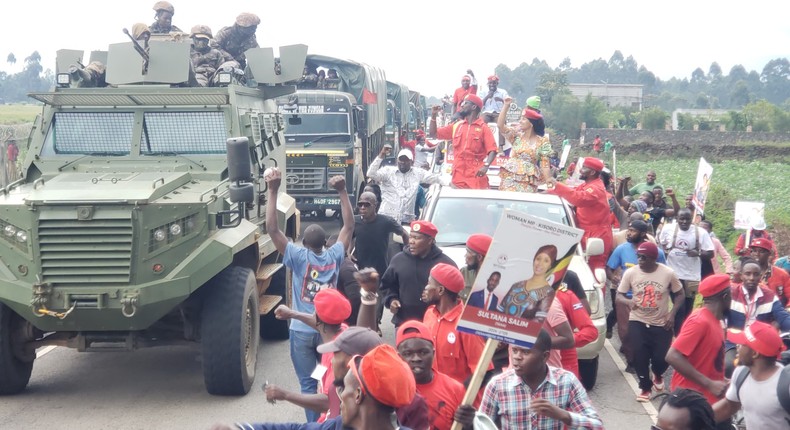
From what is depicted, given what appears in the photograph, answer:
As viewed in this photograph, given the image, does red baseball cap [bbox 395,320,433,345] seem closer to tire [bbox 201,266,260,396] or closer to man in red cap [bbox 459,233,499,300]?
man in red cap [bbox 459,233,499,300]

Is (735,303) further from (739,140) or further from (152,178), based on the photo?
(739,140)

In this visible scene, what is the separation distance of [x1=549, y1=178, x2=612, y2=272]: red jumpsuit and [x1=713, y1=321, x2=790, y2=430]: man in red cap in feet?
15.1

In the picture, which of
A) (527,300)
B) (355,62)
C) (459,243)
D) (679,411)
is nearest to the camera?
(679,411)

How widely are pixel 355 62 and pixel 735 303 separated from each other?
14274mm

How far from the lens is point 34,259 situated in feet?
25.1

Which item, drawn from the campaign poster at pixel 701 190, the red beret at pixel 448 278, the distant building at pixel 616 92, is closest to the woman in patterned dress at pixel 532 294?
the red beret at pixel 448 278

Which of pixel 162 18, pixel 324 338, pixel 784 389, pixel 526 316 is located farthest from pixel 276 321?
pixel 784 389

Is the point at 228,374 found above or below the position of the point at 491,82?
below

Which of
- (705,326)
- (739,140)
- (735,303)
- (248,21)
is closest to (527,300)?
(705,326)

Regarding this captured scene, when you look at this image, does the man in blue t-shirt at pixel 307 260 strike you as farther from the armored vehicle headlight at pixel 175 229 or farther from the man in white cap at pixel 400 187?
the man in white cap at pixel 400 187

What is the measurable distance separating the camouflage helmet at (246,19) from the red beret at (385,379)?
31.5 feet

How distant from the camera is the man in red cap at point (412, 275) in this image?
22.8 feet

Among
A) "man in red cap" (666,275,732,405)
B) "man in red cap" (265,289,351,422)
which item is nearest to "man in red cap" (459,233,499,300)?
"man in red cap" (265,289,351,422)

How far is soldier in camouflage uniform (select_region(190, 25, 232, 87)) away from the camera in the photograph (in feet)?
37.5
